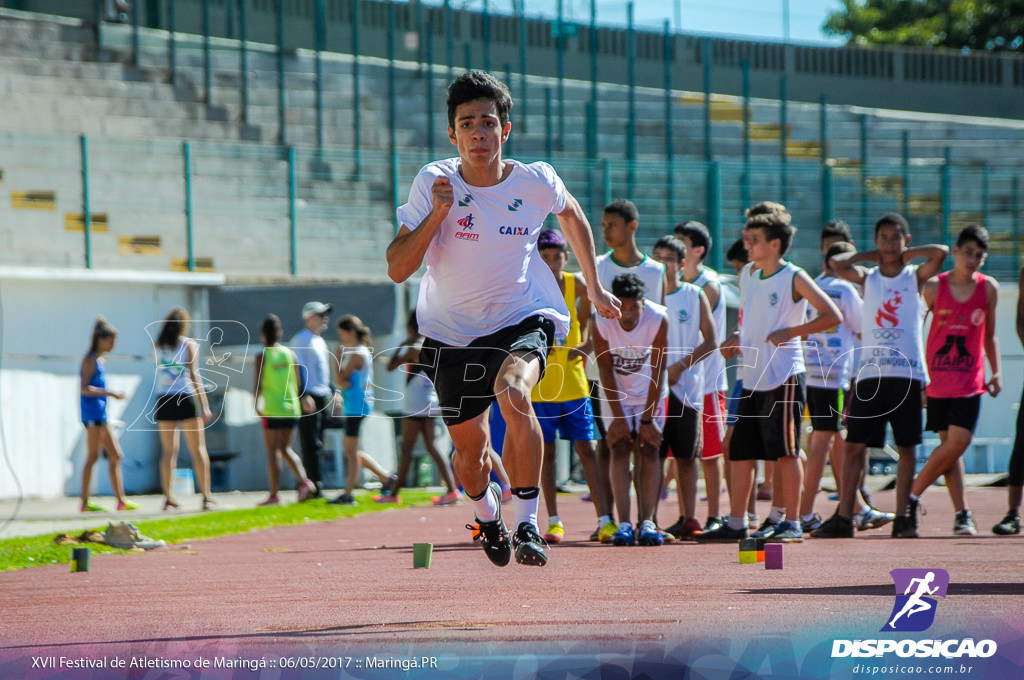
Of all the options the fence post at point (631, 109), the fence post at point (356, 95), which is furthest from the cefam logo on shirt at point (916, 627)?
the fence post at point (356, 95)

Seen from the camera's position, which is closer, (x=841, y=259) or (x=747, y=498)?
(x=747, y=498)

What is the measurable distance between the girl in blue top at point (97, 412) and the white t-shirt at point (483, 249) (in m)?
8.71

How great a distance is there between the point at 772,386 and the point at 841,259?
206 cm

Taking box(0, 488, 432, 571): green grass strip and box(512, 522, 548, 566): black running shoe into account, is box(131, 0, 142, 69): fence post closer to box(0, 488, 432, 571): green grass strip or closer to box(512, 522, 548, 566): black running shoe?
A: box(0, 488, 432, 571): green grass strip

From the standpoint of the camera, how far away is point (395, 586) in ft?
22.0

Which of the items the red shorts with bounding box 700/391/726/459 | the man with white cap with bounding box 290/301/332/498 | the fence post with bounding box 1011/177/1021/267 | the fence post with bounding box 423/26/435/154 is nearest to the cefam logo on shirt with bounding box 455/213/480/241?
the red shorts with bounding box 700/391/726/459

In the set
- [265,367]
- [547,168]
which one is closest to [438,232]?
[547,168]

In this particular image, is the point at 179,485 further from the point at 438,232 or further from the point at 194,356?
the point at 438,232

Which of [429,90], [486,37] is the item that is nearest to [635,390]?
[429,90]

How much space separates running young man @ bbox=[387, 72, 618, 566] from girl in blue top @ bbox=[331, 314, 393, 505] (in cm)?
845

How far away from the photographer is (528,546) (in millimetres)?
5871

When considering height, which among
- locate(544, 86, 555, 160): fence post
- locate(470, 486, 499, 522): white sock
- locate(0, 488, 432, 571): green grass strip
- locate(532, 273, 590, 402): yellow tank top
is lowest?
locate(0, 488, 432, 571): green grass strip

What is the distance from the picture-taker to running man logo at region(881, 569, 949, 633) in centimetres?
463

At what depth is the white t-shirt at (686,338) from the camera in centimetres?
941
